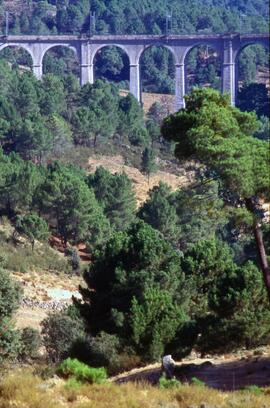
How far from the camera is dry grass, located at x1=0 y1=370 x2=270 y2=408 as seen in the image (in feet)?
21.2

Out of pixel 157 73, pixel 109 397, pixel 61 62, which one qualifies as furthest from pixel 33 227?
pixel 157 73

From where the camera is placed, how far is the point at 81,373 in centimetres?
752

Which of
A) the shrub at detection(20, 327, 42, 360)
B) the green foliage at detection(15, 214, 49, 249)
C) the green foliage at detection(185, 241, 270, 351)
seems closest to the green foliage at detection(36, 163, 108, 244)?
the green foliage at detection(15, 214, 49, 249)

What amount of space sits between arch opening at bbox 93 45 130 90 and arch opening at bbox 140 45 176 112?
1261 millimetres

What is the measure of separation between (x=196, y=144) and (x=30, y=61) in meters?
45.2

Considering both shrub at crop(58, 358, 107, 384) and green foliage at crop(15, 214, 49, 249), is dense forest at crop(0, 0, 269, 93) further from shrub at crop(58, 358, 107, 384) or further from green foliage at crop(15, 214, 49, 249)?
shrub at crop(58, 358, 107, 384)

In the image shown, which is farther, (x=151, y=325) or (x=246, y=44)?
(x=246, y=44)

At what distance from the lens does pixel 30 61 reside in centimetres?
5234

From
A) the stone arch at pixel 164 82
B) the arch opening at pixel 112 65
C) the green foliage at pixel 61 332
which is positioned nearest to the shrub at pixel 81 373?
the green foliage at pixel 61 332

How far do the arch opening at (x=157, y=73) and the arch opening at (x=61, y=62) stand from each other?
167 inches

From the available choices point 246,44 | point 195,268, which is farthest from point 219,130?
point 246,44

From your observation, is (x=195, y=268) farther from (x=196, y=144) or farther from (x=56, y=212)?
(x=56, y=212)

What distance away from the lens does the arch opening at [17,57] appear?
5059cm

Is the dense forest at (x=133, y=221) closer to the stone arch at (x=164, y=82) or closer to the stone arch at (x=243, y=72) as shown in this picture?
the stone arch at (x=164, y=82)
